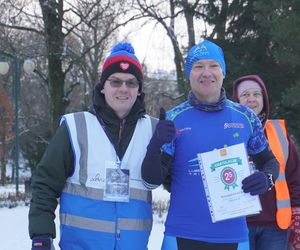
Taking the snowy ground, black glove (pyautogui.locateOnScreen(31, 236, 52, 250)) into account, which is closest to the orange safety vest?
black glove (pyautogui.locateOnScreen(31, 236, 52, 250))

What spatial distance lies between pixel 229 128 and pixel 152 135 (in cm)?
45

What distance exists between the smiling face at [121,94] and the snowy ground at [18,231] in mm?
4821

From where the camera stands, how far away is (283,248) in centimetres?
371

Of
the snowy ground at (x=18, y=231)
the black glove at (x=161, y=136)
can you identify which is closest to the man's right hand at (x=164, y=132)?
the black glove at (x=161, y=136)

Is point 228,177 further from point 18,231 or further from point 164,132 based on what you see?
point 18,231

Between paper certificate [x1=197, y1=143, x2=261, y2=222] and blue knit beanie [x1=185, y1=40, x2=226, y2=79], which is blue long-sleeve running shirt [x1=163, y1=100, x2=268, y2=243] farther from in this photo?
blue knit beanie [x1=185, y1=40, x2=226, y2=79]

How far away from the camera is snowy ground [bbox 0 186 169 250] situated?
825cm

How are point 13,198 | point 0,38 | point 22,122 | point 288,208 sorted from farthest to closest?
point 22,122, point 0,38, point 13,198, point 288,208

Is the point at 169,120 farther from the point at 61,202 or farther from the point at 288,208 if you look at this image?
the point at 288,208

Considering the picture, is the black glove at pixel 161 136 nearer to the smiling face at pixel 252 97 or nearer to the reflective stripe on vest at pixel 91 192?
the reflective stripe on vest at pixel 91 192

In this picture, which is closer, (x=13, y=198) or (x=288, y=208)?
(x=288, y=208)

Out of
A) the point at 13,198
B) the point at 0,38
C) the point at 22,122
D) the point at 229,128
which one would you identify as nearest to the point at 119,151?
the point at 229,128

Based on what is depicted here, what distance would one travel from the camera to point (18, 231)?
379 inches

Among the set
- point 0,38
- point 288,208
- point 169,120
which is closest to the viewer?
point 169,120
